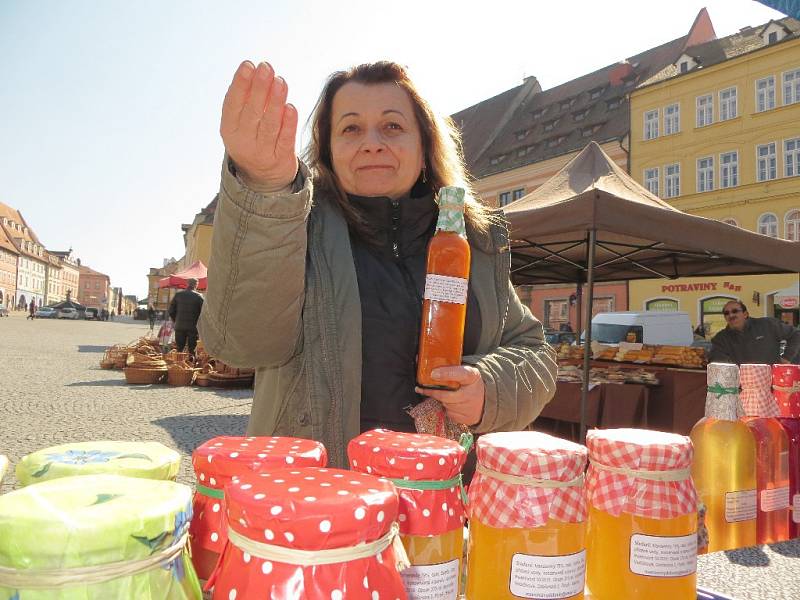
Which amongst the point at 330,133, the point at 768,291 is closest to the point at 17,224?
the point at 768,291

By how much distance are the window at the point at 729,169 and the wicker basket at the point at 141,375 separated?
19.8 m

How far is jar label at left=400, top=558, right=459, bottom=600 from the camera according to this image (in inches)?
25.3

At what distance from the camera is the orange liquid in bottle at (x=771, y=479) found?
1313 mm

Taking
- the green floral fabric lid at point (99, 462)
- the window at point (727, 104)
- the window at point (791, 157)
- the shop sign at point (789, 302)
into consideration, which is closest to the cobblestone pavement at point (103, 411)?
the green floral fabric lid at point (99, 462)

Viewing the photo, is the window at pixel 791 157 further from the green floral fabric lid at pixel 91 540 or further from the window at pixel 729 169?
the green floral fabric lid at pixel 91 540

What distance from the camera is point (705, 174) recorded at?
21.4 meters

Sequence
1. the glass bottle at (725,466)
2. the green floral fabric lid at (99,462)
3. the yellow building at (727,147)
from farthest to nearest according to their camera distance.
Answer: the yellow building at (727,147) < the glass bottle at (725,466) < the green floral fabric lid at (99,462)

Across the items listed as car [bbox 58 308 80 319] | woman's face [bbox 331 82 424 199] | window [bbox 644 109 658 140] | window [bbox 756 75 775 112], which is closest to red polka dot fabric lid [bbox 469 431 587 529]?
woman's face [bbox 331 82 424 199]

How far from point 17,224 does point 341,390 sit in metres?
92.8

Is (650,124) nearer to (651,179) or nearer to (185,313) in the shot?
(651,179)

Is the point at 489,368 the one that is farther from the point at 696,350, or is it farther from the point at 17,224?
the point at 17,224

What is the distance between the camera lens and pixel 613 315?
11156 mm

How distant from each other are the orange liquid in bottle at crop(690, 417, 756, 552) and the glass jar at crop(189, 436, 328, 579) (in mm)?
936

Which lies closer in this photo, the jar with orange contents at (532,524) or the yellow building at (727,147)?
the jar with orange contents at (532,524)
